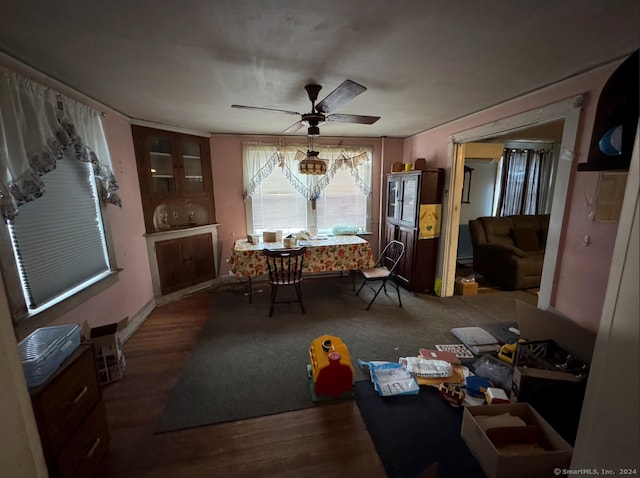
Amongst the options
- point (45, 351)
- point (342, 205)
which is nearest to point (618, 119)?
point (45, 351)

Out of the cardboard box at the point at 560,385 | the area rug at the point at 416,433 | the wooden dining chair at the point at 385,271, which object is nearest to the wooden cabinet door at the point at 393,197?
the wooden dining chair at the point at 385,271

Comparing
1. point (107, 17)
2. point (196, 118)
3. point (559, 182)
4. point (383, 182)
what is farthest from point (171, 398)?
point (383, 182)

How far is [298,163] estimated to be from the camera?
4.09m

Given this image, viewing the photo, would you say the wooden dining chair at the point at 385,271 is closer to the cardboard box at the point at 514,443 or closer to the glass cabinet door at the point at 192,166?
the cardboard box at the point at 514,443

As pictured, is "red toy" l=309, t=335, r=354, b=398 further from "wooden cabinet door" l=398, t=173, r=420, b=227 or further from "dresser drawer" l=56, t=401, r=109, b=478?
"wooden cabinet door" l=398, t=173, r=420, b=227

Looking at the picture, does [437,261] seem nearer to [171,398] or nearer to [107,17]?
[171,398]

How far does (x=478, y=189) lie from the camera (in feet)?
16.3

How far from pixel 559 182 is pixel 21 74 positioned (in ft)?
13.2

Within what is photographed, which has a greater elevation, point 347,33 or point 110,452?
point 347,33

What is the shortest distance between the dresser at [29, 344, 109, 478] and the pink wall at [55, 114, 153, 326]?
108 cm

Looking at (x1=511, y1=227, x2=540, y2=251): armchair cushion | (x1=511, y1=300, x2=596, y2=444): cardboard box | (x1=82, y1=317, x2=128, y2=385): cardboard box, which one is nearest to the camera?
(x1=511, y1=300, x2=596, y2=444): cardboard box

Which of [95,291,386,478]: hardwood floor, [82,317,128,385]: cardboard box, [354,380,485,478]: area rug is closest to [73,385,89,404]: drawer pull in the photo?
[95,291,386,478]: hardwood floor

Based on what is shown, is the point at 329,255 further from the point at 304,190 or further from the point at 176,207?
the point at 176,207

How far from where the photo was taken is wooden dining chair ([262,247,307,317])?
2975 mm
